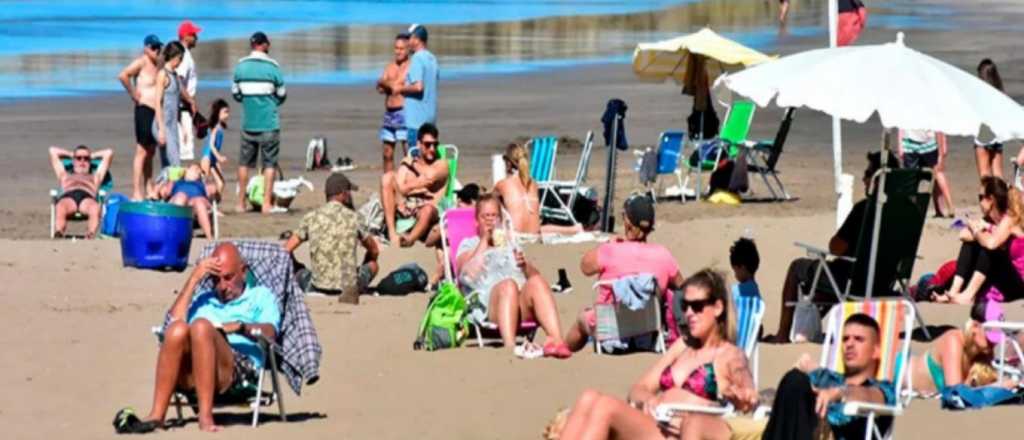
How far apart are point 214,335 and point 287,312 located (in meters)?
0.59

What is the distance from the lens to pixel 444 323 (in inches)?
399

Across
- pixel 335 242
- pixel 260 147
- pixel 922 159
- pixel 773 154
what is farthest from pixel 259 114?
pixel 922 159

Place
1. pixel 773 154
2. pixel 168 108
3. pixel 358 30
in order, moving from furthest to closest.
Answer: pixel 358 30
pixel 773 154
pixel 168 108

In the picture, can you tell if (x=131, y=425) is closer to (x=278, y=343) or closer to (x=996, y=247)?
(x=278, y=343)

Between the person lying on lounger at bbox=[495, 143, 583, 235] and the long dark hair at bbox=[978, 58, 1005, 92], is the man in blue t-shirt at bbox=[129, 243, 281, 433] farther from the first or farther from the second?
the long dark hair at bbox=[978, 58, 1005, 92]

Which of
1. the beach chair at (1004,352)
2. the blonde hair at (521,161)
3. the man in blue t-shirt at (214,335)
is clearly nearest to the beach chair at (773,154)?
the blonde hair at (521,161)

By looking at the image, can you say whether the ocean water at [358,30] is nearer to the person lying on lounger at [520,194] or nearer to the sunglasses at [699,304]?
the person lying on lounger at [520,194]

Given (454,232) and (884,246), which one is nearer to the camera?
(884,246)

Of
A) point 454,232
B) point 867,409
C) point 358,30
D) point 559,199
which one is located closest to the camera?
point 867,409

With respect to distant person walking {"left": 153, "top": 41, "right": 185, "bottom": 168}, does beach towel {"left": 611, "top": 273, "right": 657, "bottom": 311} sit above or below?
below

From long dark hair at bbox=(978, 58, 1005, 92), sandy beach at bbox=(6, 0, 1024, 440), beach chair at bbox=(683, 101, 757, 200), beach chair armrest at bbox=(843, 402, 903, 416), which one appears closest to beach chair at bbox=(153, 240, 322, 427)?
sandy beach at bbox=(6, 0, 1024, 440)

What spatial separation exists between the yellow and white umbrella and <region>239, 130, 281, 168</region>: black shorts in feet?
12.6

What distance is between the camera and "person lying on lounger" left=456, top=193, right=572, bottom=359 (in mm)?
9906

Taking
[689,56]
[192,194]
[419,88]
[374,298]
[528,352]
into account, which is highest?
[689,56]
